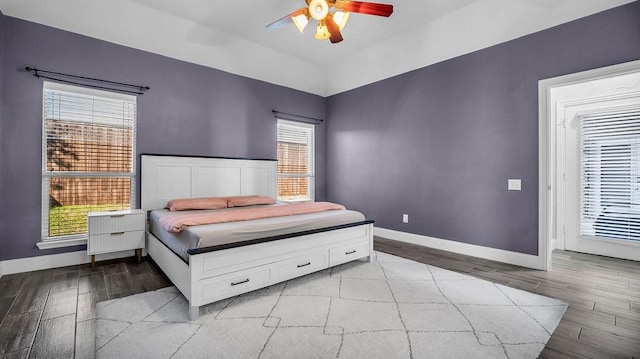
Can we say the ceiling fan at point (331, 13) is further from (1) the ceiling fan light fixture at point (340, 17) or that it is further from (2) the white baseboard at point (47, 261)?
(2) the white baseboard at point (47, 261)

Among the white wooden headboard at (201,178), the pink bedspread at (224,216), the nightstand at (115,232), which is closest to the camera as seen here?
the pink bedspread at (224,216)

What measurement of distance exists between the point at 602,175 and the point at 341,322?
418 centimetres

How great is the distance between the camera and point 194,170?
14.0 feet

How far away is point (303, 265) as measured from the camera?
2.86 m

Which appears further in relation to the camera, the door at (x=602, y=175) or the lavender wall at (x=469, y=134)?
the door at (x=602, y=175)

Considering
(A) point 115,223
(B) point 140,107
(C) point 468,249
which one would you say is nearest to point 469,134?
(C) point 468,249

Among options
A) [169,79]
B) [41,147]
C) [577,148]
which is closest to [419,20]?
[577,148]

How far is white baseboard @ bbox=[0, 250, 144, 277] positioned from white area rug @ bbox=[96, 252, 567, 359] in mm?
1450

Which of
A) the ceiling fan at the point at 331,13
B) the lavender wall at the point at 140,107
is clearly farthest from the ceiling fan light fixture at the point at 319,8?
the lavender wall at the point at 140,107

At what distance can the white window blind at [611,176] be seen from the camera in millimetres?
3668

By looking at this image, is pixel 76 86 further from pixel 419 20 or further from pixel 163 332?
pixel 419 20

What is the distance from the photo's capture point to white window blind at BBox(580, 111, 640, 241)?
3.67 metres

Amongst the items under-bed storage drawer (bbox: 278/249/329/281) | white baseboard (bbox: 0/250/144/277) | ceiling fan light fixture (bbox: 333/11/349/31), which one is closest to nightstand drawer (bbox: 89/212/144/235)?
white baseboard (bbox: 0/250/144/277)

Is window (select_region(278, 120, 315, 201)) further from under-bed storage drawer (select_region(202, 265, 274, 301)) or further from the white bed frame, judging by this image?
under-bed storage drawer (select_region(202, 265, 274, 301))
